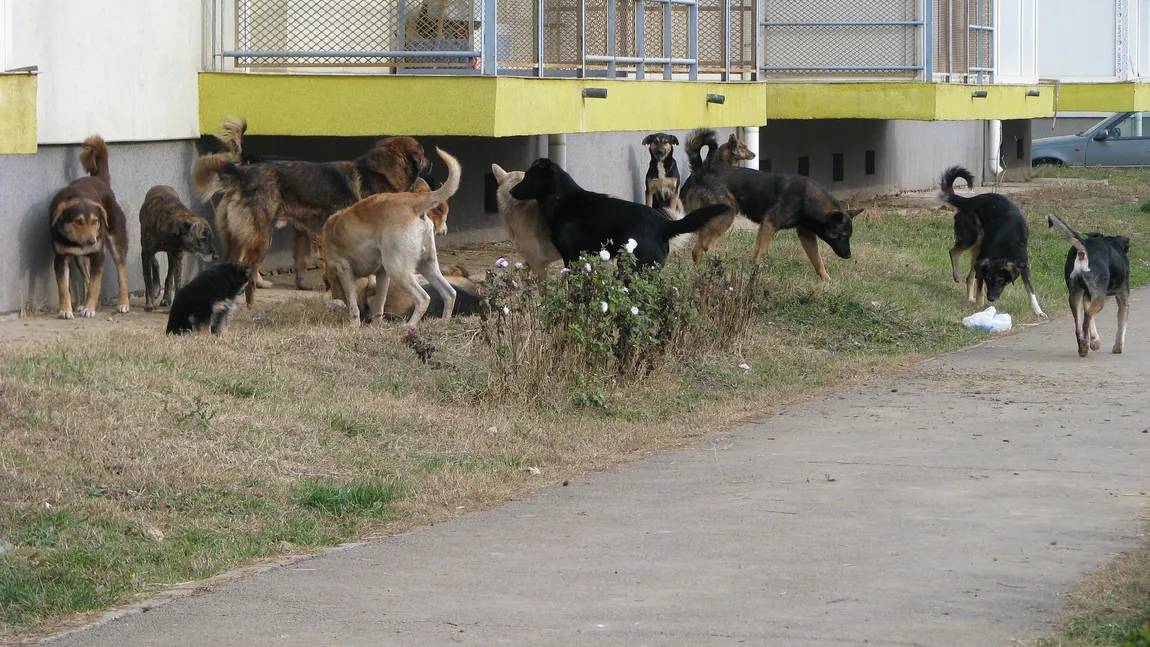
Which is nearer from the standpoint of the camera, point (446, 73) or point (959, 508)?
point (959, 508)

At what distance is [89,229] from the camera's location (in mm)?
11633

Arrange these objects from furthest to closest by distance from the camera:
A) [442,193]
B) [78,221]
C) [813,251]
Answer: [813,251]
[78,221]
[442,193]

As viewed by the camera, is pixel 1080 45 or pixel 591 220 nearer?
pixel 591 220

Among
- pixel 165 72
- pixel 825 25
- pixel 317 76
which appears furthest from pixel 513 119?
pixel 825 25

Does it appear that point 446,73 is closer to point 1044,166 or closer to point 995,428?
point 995,428

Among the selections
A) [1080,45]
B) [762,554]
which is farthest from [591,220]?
[1080,45]

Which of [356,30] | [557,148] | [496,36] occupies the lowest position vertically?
[557,148]

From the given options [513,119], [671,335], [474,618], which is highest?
[513,119]

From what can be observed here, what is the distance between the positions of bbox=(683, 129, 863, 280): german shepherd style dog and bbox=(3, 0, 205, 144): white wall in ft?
16.6

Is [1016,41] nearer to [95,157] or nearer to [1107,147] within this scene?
[1107,147]

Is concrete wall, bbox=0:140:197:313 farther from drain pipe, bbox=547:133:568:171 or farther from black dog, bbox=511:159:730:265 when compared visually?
drain pipe, bbox=547:133:568:171

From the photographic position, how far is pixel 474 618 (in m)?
5.37

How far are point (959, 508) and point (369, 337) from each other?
186 inches

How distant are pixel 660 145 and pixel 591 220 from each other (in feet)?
22.1
